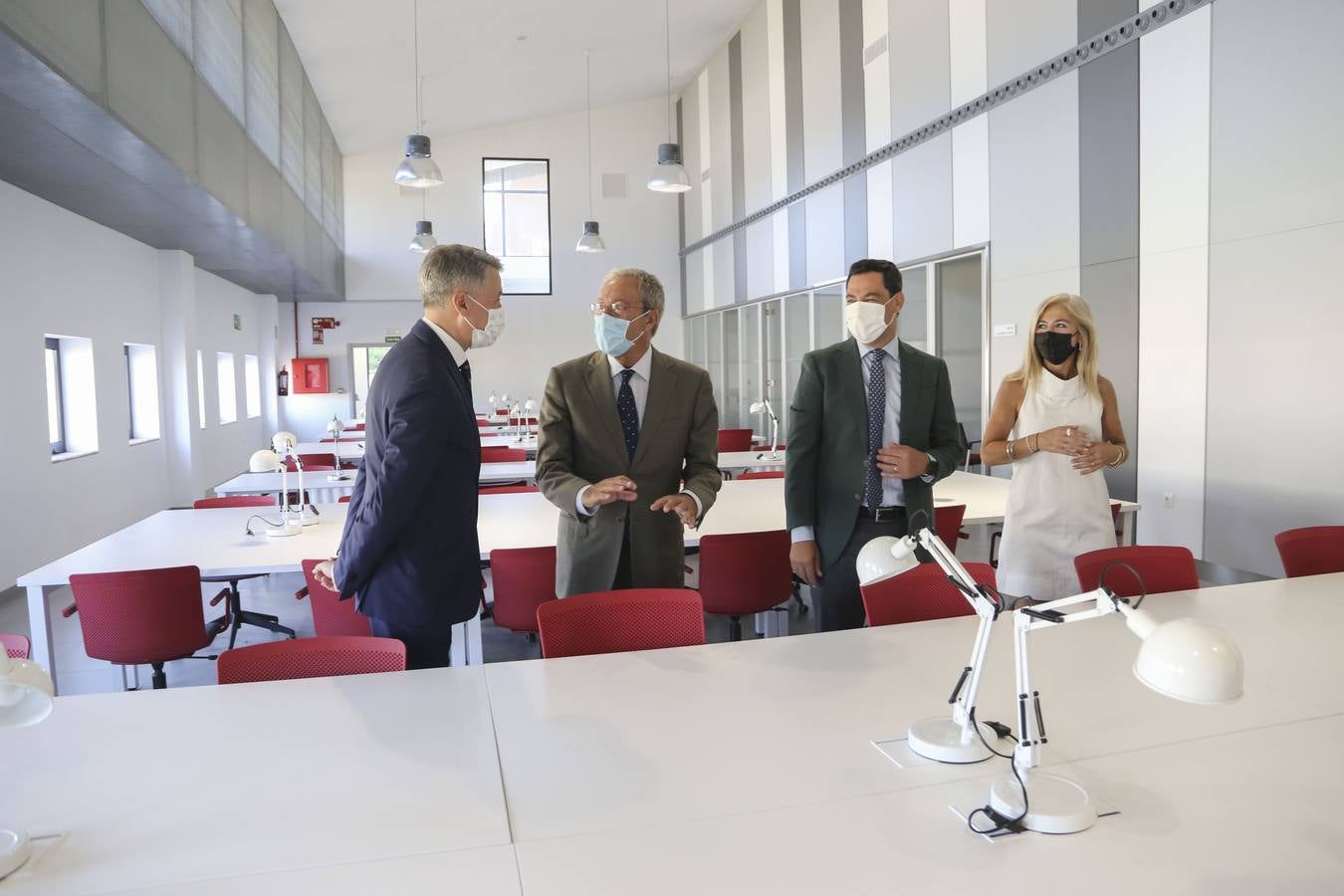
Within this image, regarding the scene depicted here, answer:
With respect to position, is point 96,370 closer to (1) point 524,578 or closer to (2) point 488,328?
(1) point 524,578

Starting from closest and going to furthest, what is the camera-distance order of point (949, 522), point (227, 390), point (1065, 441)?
point (1065, 441) < point (949, 522) < point (227, 390)

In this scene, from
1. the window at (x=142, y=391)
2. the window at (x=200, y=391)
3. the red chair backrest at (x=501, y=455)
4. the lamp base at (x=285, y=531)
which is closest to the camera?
the lamp base at (x=285, y=531)

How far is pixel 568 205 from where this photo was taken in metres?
14.5

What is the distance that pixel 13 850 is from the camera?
1.26 m

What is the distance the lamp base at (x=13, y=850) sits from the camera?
1.24 metres

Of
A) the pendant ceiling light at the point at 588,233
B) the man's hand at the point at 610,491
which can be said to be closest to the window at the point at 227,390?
the pendant ceiling light at the point at 588,233

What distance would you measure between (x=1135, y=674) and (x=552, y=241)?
14.1 m

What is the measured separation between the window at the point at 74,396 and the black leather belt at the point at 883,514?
22.8 feet

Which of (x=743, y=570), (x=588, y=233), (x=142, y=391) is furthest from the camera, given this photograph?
(x=588, y=233)

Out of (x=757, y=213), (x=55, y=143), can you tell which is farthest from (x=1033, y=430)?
(x=757, y=213)

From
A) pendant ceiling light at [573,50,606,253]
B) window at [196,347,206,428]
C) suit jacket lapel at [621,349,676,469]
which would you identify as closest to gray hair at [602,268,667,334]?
suit jacket lapel at [621,349,676,469]

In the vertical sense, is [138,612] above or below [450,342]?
below

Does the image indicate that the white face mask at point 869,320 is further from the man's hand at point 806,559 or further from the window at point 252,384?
the window at point 252,384

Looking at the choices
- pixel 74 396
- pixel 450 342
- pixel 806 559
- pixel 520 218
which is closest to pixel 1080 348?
pixel 806 559
